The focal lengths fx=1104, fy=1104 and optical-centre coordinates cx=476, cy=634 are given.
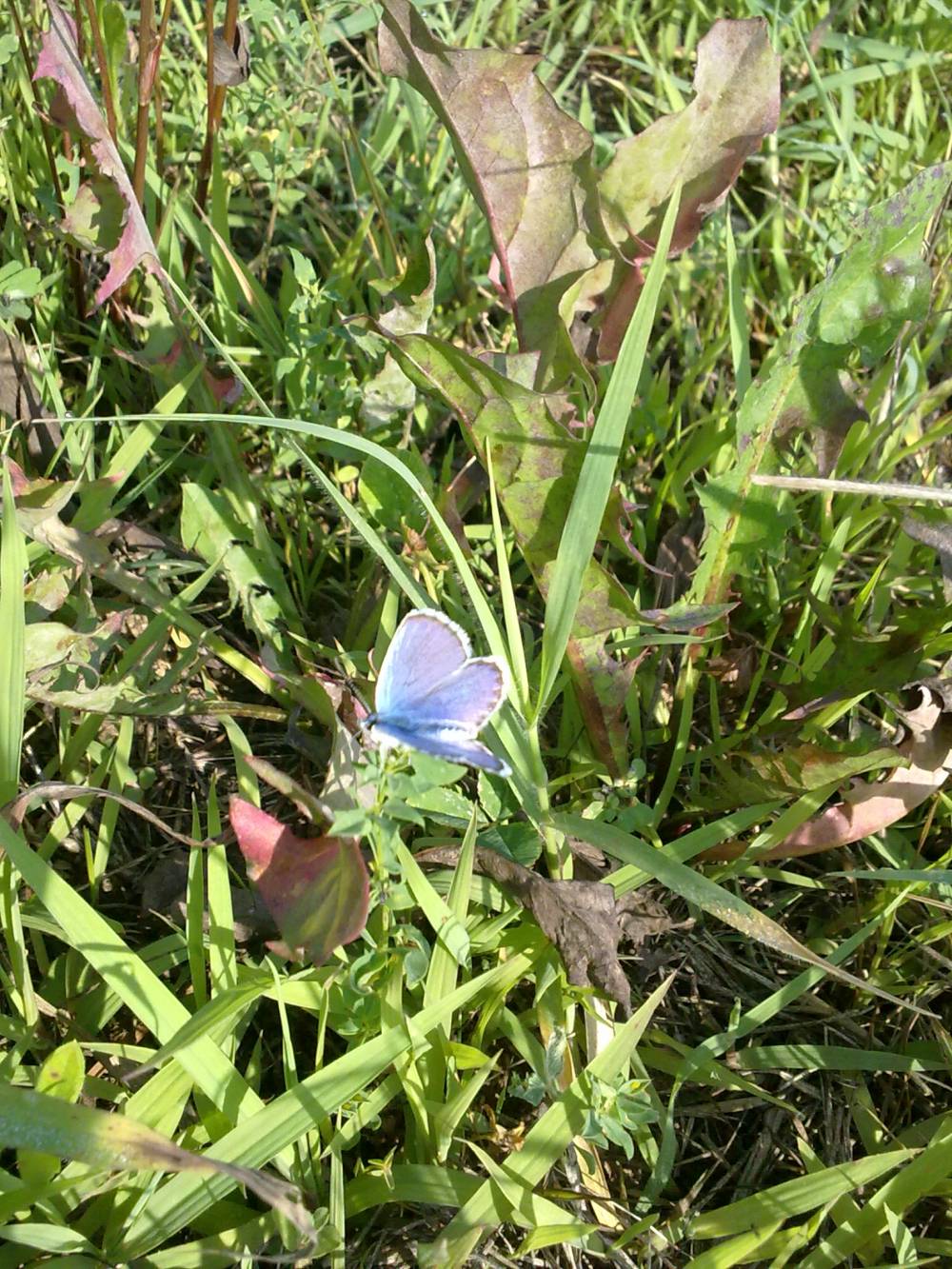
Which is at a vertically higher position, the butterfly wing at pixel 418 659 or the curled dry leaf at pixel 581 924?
the butterfly wing at pixel 418 659

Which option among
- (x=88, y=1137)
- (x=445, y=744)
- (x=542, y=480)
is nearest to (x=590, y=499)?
(x=542, y=480)

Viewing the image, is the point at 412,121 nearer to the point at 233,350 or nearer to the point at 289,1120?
the point at 233,350

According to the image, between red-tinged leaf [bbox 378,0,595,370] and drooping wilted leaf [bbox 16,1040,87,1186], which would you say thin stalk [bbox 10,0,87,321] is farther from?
drooping wilted leaf [bbox 16,1040,87,1186]

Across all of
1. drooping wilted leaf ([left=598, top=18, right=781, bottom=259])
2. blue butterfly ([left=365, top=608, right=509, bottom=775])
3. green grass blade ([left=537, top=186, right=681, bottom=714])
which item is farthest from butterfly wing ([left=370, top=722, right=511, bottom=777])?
drooping wilted leaf ([left=598, top=18, right=781, bottom=259])

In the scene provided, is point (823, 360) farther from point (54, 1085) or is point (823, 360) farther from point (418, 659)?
point (54, 1085)

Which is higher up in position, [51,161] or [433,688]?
[51,161]

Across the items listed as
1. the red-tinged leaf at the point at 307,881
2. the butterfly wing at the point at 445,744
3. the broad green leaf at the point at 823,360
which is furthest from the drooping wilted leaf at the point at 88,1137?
the broad green leaf at the point at 823,360

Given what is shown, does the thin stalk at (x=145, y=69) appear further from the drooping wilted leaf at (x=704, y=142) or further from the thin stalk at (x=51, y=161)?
the drooping wilted leaf at (x=704, y=142)
